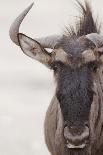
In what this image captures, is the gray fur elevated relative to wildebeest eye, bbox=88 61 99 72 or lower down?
lower down

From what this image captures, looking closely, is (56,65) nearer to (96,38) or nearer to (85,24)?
(96,38)

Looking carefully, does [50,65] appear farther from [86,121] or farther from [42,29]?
[42,29]

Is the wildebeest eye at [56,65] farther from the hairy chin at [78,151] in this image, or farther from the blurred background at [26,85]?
the hairy chin at [78,151]

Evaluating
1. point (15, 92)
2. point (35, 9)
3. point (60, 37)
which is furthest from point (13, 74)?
point (60, 37)

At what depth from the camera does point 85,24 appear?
66.6 ft

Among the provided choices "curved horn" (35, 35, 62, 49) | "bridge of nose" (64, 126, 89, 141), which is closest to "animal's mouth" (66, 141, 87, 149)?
"bridge of nose" (64, 126, 89, 141)

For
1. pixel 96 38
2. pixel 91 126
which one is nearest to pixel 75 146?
pixel 91 126

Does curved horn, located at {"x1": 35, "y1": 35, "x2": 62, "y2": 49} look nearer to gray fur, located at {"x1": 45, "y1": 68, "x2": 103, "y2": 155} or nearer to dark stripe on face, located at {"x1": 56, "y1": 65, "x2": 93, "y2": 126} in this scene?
gray fur, located at {"x1": 45, "y1": 68, "x2": 103, "y2": 155}

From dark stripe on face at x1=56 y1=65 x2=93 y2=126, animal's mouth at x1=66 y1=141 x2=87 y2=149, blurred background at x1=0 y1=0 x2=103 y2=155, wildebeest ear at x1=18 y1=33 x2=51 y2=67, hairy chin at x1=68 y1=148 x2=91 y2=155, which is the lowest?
blurred background at x1=0 y1=0 x2=103 y2=155

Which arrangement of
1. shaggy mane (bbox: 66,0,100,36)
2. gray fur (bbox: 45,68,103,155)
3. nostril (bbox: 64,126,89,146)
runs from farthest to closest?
shaggy mane (bbox: 66,0,100,36) → gray fur (bbox: 45,68,103,155) → nostril (bbox: 64,126,89,146)

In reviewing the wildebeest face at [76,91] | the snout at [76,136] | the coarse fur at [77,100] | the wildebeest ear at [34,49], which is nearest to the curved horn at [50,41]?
the coarse fur at [77,100]

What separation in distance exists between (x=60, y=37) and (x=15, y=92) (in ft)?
38.3

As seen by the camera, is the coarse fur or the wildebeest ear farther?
the wildebeest ear

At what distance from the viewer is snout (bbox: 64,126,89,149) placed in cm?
1769
